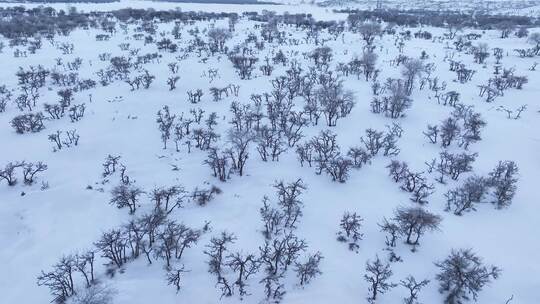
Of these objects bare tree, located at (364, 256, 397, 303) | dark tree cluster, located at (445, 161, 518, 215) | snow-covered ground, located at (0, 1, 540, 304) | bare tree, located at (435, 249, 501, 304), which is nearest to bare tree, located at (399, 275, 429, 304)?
snow-covered ground, located at (0, 1, 540, 304)

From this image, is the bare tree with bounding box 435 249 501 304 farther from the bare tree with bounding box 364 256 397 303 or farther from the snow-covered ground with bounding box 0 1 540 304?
the bare tree with bounding box 364 256 397 303

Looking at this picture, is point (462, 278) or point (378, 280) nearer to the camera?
point (378, 280)

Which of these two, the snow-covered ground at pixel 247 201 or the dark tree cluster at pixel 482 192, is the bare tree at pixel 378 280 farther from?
the dark tree cluster at pixel 482 192

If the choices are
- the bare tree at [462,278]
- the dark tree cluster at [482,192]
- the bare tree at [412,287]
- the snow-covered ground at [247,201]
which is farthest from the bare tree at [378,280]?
the dark tree cluster at [482,192]

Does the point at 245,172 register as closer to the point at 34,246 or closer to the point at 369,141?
the point at 369,141

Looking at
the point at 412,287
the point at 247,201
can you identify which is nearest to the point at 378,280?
the point at 412,287

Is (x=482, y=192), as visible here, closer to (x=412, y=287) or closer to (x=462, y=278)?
(x=462, y=278)

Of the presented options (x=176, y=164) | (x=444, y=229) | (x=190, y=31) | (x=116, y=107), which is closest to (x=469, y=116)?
(x=444, y=229)

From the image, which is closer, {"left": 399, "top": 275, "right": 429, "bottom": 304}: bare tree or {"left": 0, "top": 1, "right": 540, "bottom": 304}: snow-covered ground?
{"left": 399, "top": 275, "right": 429, "bottom": 304}: bare tree
